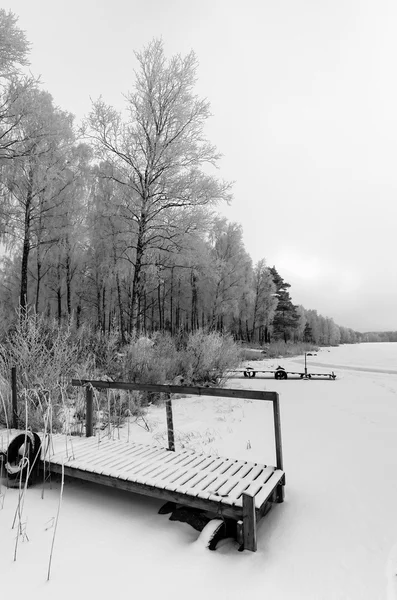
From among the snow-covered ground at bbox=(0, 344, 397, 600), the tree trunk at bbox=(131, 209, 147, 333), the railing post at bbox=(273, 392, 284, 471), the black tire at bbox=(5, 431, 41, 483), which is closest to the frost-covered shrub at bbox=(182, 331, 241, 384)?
the tree trunk at bbox=(131, 209, 147, 333)

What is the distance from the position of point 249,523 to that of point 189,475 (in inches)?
31.8

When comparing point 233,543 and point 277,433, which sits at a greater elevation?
point 277,433

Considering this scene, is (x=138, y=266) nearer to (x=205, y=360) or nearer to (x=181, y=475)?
(x=205, y=360)

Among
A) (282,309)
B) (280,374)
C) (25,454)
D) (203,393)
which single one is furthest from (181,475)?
(282,309)

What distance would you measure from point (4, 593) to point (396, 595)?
2.50m

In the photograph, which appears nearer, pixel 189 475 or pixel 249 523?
pixel 249 523

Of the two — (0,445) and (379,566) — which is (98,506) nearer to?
(0,445)

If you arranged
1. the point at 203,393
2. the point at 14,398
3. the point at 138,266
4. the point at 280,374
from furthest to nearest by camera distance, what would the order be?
the point at 280,374 < the point at 138,266 < the point at 14,398 < the point at 203,393

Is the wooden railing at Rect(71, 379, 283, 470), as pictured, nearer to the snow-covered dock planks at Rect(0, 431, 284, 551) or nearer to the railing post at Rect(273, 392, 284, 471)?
the railing post at Rect(273, 392, 284, 471)

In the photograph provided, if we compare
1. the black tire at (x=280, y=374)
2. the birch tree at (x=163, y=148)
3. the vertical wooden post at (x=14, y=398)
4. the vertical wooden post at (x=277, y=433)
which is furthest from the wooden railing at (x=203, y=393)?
the black tire at (x=280, y=374)

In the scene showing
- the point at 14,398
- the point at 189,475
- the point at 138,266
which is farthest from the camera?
the point at 138,266

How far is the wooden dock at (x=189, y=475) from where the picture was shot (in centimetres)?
269

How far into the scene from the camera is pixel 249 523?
257 centimetres

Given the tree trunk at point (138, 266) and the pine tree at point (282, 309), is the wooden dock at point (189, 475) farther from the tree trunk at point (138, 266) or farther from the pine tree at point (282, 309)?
the pine tree at point (282, 309)
